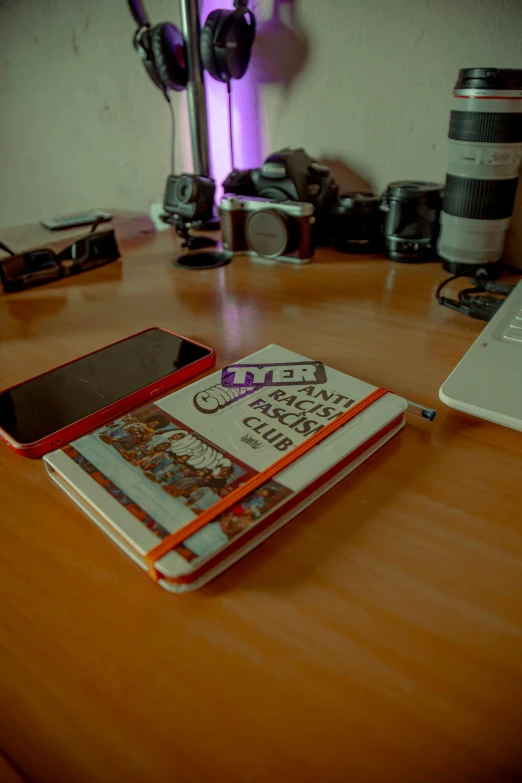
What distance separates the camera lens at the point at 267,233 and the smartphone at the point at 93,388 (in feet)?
1.03

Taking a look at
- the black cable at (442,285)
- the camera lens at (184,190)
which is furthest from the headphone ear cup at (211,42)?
the black cable at (442,285)

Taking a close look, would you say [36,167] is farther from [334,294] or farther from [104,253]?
[334,294]

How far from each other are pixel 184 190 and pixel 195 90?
0.25m

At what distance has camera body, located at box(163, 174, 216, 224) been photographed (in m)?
0.86

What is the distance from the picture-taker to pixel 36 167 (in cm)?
161

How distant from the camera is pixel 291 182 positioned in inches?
32.7

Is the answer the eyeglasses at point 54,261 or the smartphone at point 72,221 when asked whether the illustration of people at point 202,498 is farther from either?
the smartphone at point 72,221

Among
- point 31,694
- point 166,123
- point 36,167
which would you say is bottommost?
point 31,694

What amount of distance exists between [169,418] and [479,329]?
1.29 ft

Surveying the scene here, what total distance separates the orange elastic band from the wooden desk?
29mm

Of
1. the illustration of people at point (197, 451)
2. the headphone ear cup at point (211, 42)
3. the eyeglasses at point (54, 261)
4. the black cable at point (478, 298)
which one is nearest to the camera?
the illustration of people at point (197, 451)

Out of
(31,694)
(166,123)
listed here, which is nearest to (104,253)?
(166,123)

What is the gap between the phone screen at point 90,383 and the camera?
44cm

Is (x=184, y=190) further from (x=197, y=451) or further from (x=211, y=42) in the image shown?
(x=197, y=451)
